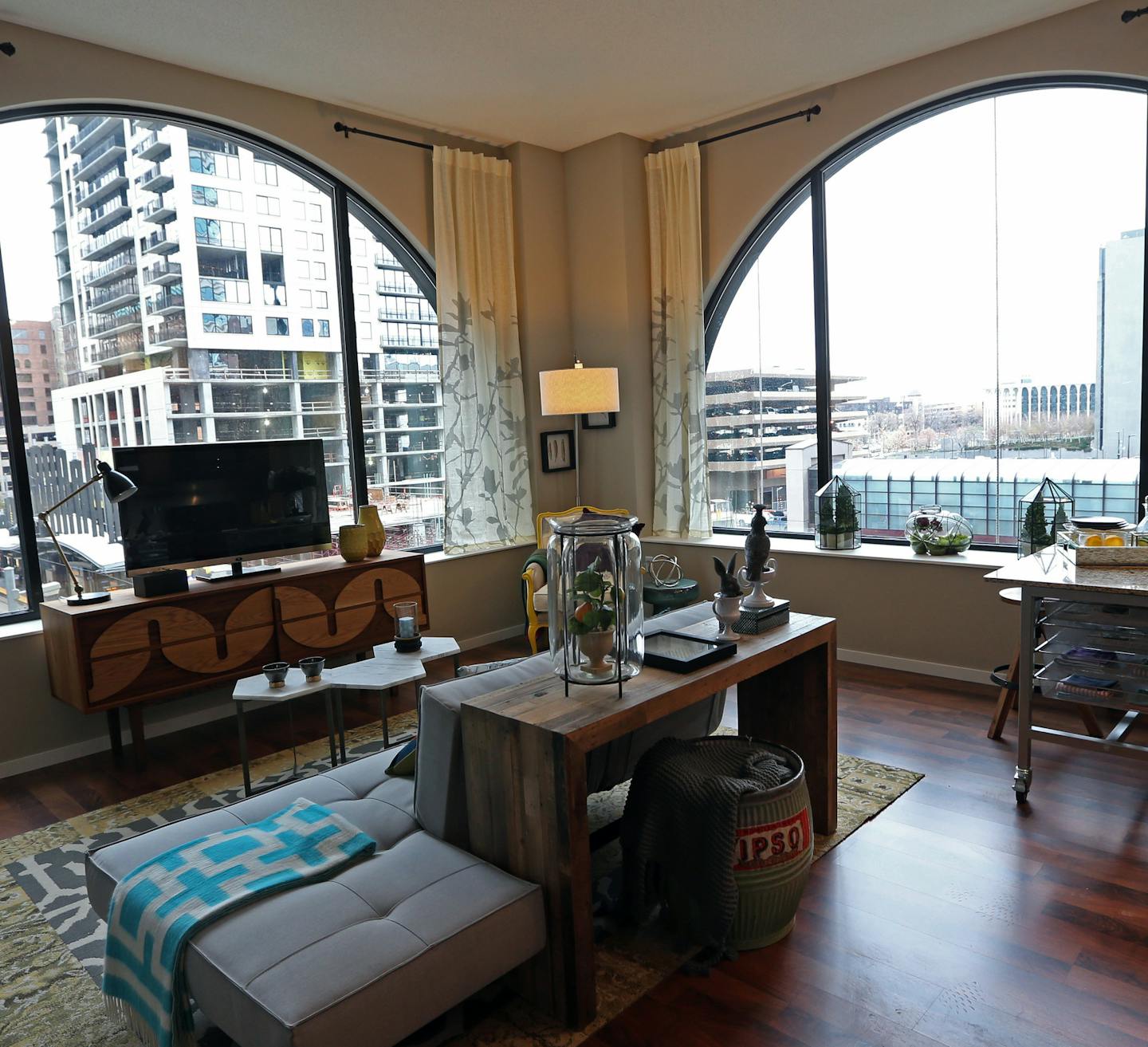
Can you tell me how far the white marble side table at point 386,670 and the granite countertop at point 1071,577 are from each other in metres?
2.02

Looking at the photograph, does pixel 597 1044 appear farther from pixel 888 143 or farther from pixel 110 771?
pixel 888 143

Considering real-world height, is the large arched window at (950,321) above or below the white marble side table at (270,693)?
above

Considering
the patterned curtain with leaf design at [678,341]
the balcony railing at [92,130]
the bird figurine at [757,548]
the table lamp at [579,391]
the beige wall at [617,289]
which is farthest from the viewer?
the beige wall at [617,289]

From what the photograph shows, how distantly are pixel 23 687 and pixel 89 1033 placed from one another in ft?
7.18

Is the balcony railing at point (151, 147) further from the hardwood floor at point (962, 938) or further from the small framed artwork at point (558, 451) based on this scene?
the hardwood floor at point (962, 938)

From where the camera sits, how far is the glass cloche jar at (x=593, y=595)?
2191mm

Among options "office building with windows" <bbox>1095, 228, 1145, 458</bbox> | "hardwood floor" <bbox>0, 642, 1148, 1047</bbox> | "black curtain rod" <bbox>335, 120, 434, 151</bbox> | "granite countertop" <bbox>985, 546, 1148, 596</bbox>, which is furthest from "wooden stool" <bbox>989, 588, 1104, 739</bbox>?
"black curtain rod" <bbox>335, 120, 434, 151</bbox>

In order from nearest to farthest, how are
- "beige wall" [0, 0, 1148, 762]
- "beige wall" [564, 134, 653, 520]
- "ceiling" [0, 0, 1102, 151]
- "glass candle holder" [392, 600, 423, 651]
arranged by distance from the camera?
"glass candle holder" [392, 600, 423, 651]
"ceiling" [0, 0, 1102, 151]
"beige wall" [0, 0, 1148, 762]
"beige wall" [564, 134, 653, 520]

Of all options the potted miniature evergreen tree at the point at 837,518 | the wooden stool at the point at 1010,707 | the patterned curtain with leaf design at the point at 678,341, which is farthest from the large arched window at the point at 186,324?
the wooden stool at the point at 1010,707

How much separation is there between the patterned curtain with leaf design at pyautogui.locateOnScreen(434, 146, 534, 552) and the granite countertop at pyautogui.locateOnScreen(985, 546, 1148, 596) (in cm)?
319

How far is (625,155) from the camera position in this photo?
18.1 feet

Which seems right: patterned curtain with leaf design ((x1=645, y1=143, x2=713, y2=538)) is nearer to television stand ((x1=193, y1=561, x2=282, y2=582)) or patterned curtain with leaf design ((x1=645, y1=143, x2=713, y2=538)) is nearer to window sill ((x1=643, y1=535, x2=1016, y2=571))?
window sill ((x1=643, y1=535, x2=1016, y2=571))

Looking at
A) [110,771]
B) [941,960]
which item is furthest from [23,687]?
[941,960]

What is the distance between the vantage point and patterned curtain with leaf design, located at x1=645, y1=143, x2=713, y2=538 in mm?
5418
